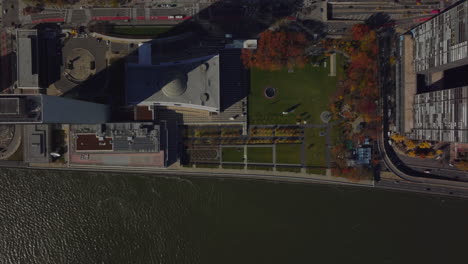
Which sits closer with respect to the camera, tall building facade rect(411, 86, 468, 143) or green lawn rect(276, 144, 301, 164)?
tall building facade rect(411, 86, 468, 143)

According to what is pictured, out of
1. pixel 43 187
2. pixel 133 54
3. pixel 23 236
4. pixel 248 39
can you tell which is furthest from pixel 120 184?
pixel 248 39

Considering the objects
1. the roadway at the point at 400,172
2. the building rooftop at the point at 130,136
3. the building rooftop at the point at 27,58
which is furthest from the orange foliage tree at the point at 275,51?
the building rooftop at the point at 27,58

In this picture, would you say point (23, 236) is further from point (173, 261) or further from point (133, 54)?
point (133, 54)

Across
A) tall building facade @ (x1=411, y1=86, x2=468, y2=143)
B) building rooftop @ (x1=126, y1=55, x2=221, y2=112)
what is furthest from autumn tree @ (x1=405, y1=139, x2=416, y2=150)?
building rooftop @ (x1=126, y1=55, x2=221, y2=112)

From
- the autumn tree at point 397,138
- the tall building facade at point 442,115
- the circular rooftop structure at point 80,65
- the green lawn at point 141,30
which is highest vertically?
the green lawn at point 141,30

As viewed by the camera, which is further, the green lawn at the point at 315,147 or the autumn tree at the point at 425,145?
the green lawn at the point at 315,147

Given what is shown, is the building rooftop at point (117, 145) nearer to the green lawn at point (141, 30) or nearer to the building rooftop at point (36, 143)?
the building rooftop at point (36, 143)

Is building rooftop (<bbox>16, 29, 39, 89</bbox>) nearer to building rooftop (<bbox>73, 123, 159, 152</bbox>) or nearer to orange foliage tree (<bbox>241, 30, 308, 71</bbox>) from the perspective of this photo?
building rooftop (<bbox>73, 123, 159, 152</bbox>)
